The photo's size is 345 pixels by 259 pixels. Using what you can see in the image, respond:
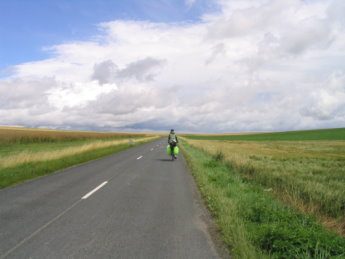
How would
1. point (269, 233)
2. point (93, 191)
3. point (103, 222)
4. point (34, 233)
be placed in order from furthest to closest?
1. point (93, 191)
2. point (103, 222)
3. point (34, 233)
4. point (269, 233)

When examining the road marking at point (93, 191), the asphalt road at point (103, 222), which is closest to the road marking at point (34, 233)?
the asphalt road at point (103, 222)

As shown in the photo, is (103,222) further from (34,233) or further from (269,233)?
(269,233)

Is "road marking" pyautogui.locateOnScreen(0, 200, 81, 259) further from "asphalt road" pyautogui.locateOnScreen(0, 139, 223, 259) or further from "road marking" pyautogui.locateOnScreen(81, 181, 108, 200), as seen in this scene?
"road marking" pyautogui.locateOnScreen(81, 181, 108, 200)

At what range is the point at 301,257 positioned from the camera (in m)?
3.42

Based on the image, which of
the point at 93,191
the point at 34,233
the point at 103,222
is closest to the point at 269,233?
the point at 103,222

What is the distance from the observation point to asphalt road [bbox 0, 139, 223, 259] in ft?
12.3

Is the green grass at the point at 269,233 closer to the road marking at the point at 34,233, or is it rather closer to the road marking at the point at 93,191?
the road marking at the point at 34,233

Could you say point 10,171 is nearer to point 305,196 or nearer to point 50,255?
point 50,255

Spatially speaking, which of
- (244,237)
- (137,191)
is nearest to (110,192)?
(137,191)

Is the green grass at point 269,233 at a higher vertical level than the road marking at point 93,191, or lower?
higher

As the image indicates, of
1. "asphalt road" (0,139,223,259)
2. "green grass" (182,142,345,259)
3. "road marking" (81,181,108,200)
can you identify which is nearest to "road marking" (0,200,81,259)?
"asphalt road" (0,139,223,259)

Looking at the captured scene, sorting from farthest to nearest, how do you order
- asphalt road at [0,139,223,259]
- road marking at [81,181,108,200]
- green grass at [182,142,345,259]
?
road marking at [81,181,108,200] < asphalt road at [0,139,223,259] < green grass at [182,142,345,259]

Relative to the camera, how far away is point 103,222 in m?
4.98

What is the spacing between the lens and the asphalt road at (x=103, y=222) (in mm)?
3762
